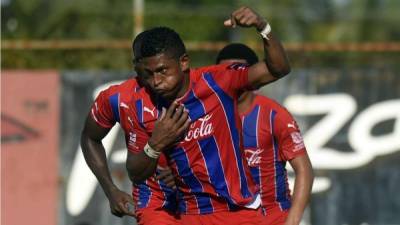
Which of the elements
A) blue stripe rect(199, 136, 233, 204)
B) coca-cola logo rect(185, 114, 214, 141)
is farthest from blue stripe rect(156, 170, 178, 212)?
coca-cola logo rect(185, 114, 214, 141)

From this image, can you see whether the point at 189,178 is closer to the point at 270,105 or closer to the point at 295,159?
the point at 295,159

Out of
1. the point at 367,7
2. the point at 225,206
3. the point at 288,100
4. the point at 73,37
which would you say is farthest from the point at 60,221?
the point at 367,7

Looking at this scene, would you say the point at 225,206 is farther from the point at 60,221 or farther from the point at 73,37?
the point at 73,37

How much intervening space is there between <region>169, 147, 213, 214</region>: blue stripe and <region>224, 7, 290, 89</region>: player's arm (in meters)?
0.59

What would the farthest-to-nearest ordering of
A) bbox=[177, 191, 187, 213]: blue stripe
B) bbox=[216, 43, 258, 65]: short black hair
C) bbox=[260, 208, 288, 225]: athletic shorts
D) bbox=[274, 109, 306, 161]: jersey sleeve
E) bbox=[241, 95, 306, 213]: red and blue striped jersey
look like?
bbox=[216, 43, 258, 65]: short black hair → bbox=[241, 95, 306, 213]: red and blue striped jersey → bbox=[274, 109, 306, 161]: jersey sleeve → bbox=[260, 208, 288, 225]: athletic shorts → bbox=[177, 191, 187, 213]: blue stripe

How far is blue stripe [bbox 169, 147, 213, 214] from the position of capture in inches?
285

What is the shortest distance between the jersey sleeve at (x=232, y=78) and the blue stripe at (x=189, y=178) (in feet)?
1.49

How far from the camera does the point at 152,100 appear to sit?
7266mm

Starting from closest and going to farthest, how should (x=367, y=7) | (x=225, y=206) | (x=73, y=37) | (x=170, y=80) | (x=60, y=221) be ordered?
(x=170, y=80)
(x=225, y=206)
(x=60, y=221)
(x=73, y=37)
(x=367, y=7)

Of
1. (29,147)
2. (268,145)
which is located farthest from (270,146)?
(29,147)

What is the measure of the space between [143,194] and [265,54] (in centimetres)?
137

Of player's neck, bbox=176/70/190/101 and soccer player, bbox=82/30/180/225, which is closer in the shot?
player's neck, bbox=176/70/190/101

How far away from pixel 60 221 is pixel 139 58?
541 cm

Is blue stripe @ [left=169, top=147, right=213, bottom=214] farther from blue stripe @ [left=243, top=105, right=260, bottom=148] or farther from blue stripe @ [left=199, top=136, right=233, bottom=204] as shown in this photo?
blue stripe @ [left=243, top=105, right=260, bottom=148]
